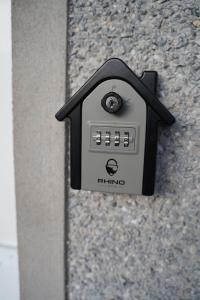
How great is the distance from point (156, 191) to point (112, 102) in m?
0.21

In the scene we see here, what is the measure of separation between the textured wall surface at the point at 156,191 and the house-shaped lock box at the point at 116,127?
4cm

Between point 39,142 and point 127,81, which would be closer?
point 127,81

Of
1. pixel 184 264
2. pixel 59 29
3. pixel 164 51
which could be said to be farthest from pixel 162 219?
pixel 59 29

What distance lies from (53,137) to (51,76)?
13 centimetres

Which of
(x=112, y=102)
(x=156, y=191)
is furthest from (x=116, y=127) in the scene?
(x=156, y=191)

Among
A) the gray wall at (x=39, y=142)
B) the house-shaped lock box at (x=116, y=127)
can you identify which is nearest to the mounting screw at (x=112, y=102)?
the house-shaped lock box at (x=116, y=127)

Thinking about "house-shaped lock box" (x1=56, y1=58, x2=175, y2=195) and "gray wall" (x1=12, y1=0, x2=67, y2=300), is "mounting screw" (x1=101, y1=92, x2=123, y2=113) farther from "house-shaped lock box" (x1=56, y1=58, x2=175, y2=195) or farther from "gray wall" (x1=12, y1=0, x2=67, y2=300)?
"gray wall" (x1=12, y1=0, x2=67, y2=300)

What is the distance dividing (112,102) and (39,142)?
201 mm

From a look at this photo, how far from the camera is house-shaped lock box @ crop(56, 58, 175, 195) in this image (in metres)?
0.43

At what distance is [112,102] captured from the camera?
17.1 inches

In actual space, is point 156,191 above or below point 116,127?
below

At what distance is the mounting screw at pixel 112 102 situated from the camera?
431mm

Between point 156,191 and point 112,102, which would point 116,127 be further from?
point 156,191

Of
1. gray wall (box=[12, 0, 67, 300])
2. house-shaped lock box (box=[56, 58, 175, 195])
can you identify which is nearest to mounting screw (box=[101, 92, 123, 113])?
house-shaped lock box (box=[56, 58, 175, 195])
